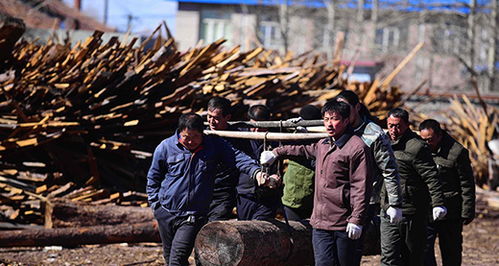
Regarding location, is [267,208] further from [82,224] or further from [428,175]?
[82,224]

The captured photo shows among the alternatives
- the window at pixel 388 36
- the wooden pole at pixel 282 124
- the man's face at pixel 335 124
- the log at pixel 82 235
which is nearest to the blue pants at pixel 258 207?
the wooden pole at pixel 282 124

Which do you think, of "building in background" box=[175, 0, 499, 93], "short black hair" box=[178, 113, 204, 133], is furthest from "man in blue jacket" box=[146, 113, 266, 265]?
"building in background" box=[175, 0, 499, 93]

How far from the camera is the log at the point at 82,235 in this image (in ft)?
27.4

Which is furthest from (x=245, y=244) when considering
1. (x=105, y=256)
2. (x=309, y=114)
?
(x=105, y=256)

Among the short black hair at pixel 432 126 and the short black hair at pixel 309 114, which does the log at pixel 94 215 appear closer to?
the short black hair at pixel 309 114

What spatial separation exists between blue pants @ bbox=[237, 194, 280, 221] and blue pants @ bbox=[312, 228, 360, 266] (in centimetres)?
100

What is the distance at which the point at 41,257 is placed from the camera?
27.5 ft

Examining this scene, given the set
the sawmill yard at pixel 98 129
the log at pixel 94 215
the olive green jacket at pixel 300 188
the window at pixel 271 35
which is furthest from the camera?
the window at pixel 271 35

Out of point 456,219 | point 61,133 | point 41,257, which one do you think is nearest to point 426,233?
point 456,219

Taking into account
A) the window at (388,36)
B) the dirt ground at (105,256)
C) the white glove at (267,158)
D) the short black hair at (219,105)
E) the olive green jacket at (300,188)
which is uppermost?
the window at (388,36)

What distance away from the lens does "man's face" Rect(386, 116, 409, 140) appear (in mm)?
6887

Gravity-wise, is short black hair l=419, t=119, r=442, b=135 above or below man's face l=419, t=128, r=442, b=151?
above

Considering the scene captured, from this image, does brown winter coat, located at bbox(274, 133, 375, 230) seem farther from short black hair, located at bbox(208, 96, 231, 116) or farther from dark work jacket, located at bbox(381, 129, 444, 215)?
short black hair, located at bbox(208, 96, 231, 116)

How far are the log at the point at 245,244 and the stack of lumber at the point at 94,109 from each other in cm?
392
